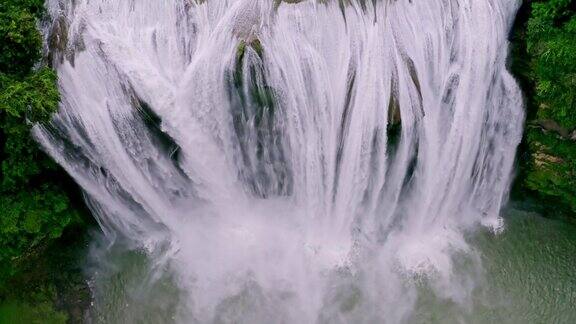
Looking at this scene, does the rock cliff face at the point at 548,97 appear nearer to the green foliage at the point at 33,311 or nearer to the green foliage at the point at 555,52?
the green foliage at the point at 555,52

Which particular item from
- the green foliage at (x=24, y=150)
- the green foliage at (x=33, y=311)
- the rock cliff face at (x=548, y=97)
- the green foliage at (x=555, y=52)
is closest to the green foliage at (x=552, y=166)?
the rock cliff face at (x=548, y=97)

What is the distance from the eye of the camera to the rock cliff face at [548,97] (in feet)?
26.8

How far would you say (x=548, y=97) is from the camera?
856 centimetres

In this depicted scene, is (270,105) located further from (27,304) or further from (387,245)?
(27,304)

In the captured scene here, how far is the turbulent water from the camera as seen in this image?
26.8 feet

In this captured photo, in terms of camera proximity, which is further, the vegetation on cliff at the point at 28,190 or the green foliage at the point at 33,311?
the green foliage at the point at 33,311

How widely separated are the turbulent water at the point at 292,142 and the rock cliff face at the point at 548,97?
0.33 meters

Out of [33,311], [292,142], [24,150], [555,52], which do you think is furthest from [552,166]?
[33,311]

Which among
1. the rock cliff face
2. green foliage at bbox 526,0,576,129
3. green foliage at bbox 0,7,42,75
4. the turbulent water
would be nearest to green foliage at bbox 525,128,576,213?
the rock cliff face

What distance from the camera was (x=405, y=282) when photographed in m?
9.61

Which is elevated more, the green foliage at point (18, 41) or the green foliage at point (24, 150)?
the green foliage at point (18, 41)

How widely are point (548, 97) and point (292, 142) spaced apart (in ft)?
14.0

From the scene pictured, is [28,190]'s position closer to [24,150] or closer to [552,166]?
[24,150]

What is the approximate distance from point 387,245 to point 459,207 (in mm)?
1628
